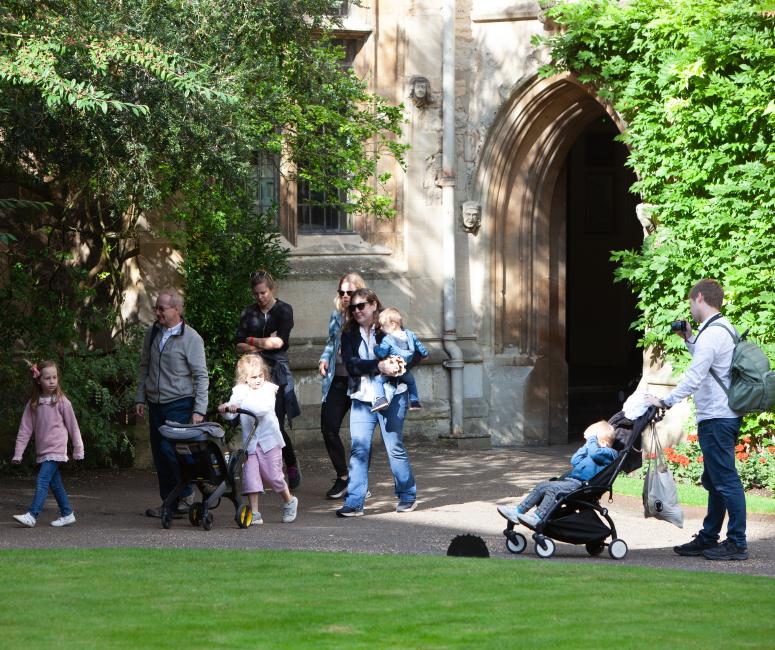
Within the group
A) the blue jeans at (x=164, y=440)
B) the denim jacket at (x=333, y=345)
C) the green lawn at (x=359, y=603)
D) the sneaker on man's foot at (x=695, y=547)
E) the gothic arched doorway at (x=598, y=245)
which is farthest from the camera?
the gothic arched doorway at (x=598, y=245)

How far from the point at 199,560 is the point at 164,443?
7.85 ft

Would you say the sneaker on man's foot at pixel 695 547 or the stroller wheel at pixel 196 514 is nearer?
the sneaker on man's foot at pixel 695 547

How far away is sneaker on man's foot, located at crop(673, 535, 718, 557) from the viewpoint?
931 centimetres

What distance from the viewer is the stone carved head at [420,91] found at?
1639cm

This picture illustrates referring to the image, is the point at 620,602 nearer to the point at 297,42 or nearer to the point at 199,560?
the point at 199,560

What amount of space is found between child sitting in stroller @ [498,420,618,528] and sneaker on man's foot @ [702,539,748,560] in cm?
87

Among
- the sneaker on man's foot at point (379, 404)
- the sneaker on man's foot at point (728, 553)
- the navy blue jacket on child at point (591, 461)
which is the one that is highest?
the sneaker on man's foot at point (379, 404)

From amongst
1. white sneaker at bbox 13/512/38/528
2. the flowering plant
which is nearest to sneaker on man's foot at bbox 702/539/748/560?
the flowering plant

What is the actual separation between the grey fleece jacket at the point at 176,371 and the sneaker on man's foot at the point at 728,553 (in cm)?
388

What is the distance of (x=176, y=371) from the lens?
10.8 m

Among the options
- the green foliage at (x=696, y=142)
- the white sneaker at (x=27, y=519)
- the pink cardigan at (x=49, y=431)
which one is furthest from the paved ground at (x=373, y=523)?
the green foliage at (x=696, y=142)

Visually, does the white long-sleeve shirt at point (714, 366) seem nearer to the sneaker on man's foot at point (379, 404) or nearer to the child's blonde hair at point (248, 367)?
the sneaker on man's foot at point (379, 404)

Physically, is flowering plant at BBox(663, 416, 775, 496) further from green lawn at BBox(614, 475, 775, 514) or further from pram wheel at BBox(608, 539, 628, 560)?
pram wheel at BBox(608, 539, 628, 560)

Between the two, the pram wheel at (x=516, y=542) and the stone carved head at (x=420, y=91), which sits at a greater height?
the stone carved head at (x=420, y=91)
